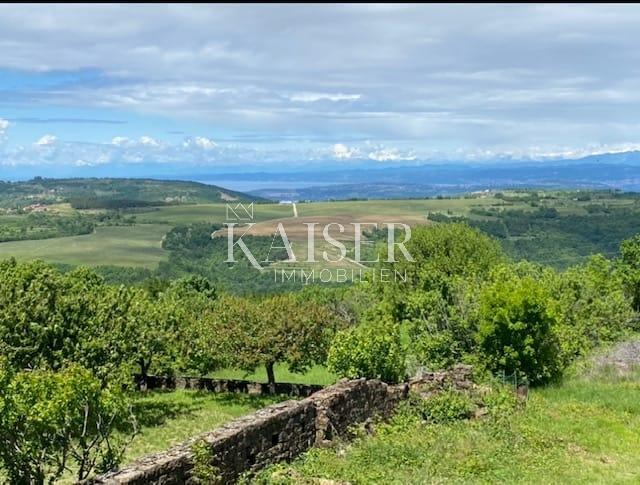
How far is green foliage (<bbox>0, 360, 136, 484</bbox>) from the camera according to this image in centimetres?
1298

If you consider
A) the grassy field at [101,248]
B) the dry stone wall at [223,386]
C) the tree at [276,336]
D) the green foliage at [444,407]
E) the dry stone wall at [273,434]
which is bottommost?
the grassy field at [101,248]

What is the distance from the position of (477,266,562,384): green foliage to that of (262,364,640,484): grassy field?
494 centimetres

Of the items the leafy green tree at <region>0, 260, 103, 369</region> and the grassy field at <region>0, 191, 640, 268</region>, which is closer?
the leafy green tree at <region>0, 260, 103, 369</region>

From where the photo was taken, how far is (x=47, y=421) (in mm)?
12906

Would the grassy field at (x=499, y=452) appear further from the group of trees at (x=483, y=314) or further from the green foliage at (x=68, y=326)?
the green foliage at (x=68, y=326)

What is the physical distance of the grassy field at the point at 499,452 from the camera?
12705mm

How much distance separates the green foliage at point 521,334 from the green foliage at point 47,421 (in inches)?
586

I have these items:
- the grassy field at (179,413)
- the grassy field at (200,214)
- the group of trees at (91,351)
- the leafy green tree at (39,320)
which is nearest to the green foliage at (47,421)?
the group of trees at (91,351)

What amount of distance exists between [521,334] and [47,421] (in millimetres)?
16861

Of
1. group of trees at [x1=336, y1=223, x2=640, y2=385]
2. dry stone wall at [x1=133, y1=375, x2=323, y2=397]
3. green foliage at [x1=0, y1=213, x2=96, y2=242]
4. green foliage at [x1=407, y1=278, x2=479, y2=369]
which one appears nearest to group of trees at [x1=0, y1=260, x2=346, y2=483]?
dry stone wall at [x1=133, y1=375, x2=323, y2=397]

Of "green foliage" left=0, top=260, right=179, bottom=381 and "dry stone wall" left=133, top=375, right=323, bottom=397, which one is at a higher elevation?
"green foliage" left=0, top=260, right=179, bottom=381

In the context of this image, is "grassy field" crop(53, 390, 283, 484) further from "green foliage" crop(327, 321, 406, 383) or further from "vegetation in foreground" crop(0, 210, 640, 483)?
"green foliage" crop(327, 321, 406, 383)

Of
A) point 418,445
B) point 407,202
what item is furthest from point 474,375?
point 407,202

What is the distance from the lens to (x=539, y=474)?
43.1 ft
